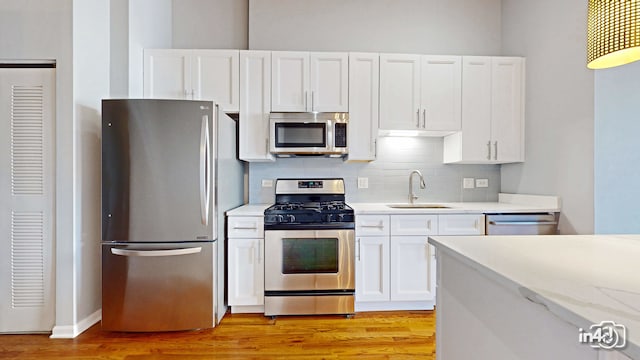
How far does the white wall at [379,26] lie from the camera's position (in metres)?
3.10

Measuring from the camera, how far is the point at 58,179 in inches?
84.9

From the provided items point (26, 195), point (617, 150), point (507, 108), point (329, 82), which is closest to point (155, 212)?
point (26, 195)

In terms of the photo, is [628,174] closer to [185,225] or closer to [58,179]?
[185,225]

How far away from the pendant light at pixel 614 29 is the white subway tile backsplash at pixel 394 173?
86.1 inches

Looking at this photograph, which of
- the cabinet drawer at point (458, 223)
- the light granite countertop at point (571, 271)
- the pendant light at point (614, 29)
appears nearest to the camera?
the light granite countertop at point (571, 271)

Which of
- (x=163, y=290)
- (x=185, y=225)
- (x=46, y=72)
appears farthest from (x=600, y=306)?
(x=46, y=72)

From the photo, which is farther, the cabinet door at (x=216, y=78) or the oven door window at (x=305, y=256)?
the cabinet door at (x=216, y=78)

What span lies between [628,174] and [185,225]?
3.20 meters

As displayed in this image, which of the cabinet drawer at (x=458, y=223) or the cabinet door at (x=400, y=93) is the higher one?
the cabinet door at (x=400, y=93)

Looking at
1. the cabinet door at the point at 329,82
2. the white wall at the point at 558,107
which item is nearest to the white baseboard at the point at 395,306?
the white wall at the point at 558,107

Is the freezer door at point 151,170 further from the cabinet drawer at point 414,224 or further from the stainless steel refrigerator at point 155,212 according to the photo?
the cabinet drawer at point 414,224

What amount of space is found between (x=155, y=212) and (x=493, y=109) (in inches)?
121

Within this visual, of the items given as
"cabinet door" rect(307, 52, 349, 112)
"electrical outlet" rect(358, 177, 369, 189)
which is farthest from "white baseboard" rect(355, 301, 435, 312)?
"cabinet door" rect(307, 52, 349, 112)

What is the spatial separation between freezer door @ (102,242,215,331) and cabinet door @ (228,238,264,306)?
33 cm
